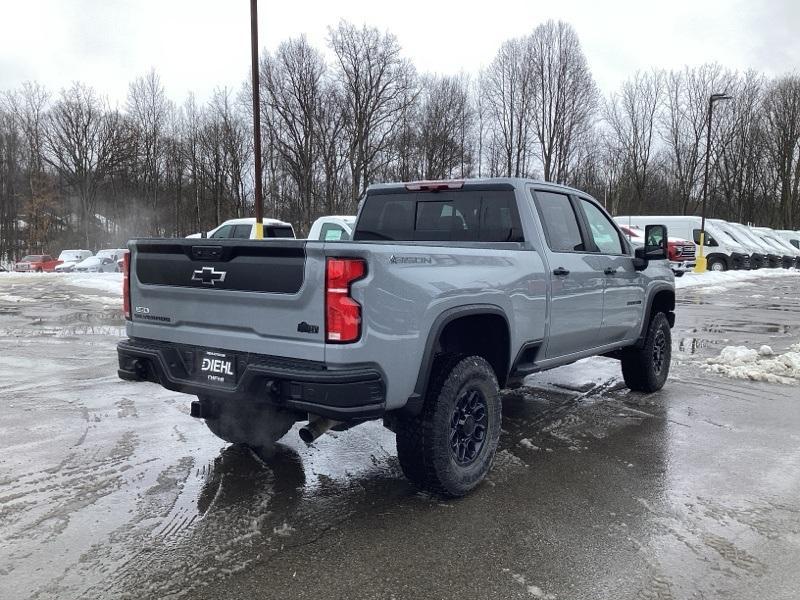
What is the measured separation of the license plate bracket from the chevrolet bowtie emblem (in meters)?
0.40

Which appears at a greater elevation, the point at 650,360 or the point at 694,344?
the point at 650,360

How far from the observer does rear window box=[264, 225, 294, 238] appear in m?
18.2

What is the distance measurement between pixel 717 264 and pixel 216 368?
31096 mm

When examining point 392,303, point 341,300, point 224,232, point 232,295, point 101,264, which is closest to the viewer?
point 341,300

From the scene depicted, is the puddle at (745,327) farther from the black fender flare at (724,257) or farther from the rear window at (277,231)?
the black fender flare at (724,257)

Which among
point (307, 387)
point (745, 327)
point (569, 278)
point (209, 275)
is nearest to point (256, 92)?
point (745, 327)

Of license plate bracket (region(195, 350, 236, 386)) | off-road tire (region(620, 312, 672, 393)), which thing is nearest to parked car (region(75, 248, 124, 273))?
off-road tire (region(620, 312, 672, 393))

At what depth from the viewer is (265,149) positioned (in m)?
42.1

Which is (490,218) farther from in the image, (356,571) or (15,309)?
(15,309)

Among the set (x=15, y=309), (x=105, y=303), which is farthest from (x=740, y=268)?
(x=15, y=309)

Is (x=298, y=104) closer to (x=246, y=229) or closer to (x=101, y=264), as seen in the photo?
(x=101, y=264)

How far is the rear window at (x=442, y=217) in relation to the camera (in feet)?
15.8

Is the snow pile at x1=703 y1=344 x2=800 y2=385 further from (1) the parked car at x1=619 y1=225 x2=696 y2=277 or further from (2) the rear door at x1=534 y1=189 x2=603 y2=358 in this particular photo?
(1) the parked car at x1=619 y1=225 x2=696 y2=277

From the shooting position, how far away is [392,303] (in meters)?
3.37
